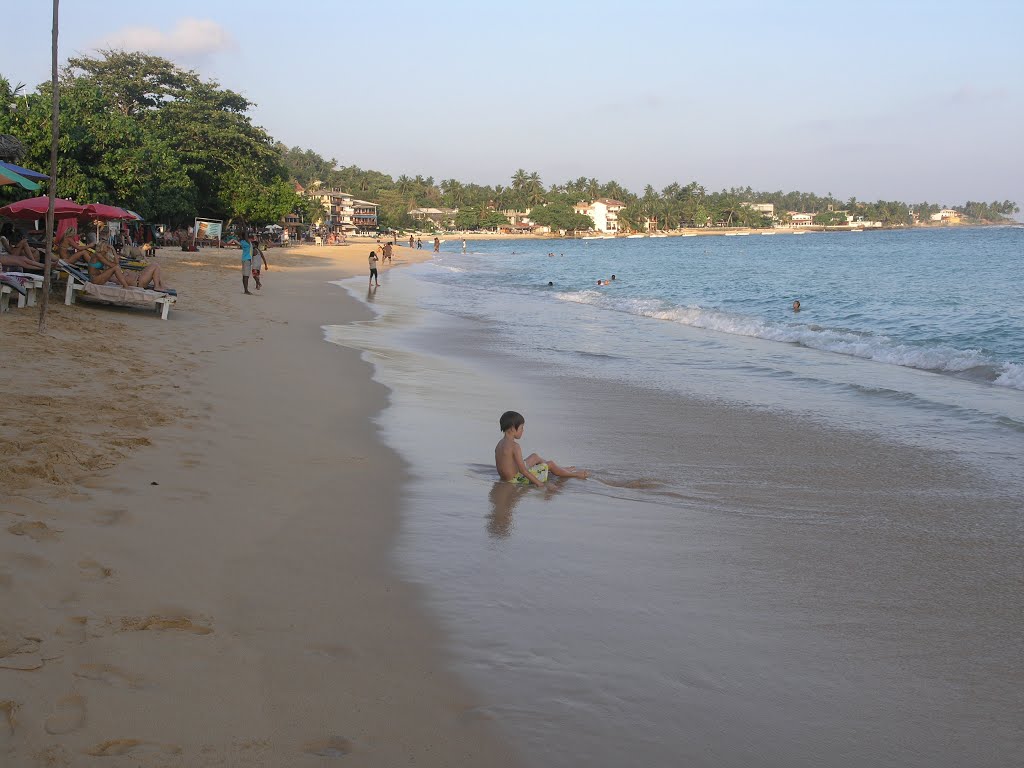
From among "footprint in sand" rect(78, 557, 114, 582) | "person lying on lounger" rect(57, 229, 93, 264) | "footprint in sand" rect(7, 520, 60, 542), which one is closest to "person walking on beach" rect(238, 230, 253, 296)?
"person lying on lounger" rect(57, 229, 93, 264)

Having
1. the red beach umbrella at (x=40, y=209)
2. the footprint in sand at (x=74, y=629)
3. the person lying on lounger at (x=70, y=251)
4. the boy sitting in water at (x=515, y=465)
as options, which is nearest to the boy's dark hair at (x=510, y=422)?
the boy sitting in water at (x=515, y=465)

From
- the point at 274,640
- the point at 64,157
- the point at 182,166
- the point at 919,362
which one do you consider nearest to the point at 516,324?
the point at 919,362

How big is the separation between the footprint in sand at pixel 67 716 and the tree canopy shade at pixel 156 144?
33.3 meters

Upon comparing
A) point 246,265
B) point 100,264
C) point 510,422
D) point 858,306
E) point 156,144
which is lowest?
point 510,422

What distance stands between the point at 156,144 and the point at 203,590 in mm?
42796

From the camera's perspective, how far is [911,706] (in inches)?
141

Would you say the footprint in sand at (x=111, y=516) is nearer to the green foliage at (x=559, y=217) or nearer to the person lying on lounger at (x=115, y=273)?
the person lying on lounger at (x=115, y=273)

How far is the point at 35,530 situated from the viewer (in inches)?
178

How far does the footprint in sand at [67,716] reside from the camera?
2.93m

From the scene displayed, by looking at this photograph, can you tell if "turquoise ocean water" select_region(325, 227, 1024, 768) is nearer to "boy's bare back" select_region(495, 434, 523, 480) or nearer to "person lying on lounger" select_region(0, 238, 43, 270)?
"boy's bare back" select_region(495, 434, 523, 480)

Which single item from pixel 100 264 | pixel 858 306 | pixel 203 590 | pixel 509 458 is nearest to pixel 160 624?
pixel 203 590

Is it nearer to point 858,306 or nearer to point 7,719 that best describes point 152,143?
point 858,306

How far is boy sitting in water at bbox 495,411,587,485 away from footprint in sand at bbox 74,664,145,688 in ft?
12.8

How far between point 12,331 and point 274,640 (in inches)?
339
